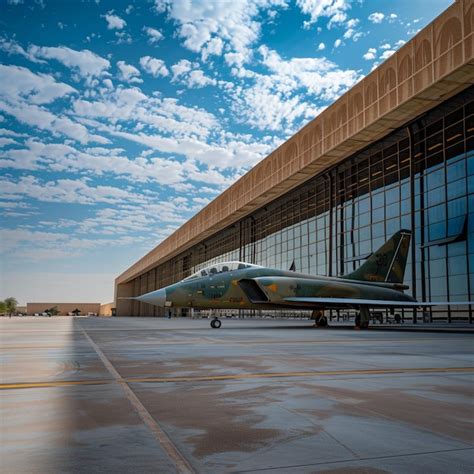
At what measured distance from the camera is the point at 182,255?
100562 mm

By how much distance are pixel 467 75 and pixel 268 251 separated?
37.1 metres

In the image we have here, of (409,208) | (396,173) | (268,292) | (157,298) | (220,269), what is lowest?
(157,298)

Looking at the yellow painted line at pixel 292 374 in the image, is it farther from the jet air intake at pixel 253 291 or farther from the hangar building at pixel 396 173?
the hangar building at pixel 396 173

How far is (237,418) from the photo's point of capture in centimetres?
428

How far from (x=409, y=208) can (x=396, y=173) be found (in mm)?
3338

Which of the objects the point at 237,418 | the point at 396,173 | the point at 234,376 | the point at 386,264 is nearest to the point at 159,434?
the point at 237,418

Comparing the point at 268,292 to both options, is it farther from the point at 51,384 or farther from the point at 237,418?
the point at 237,418

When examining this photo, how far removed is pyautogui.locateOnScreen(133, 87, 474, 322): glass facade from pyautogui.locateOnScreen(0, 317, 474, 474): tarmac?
25531 mm

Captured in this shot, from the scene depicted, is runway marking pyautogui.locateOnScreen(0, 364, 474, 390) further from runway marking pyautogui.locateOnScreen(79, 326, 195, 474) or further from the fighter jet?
the fighter jet

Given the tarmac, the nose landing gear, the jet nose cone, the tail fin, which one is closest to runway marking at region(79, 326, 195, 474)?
the tarmac

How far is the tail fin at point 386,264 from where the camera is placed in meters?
29.0

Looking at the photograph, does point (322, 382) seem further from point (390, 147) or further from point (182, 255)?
point (182, 255)

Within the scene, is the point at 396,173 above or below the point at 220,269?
above

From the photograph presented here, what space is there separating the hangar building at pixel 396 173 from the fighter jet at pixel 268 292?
21.8 feet
